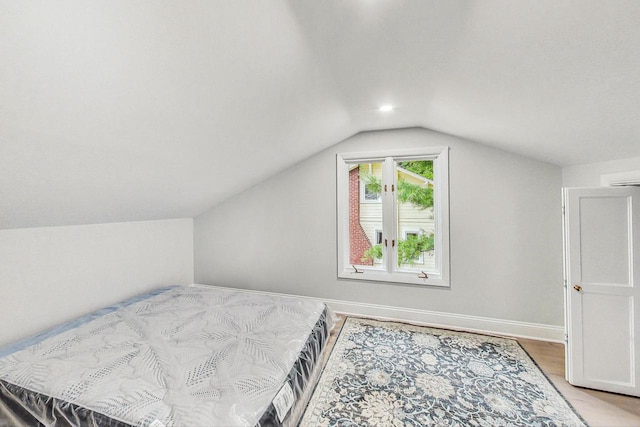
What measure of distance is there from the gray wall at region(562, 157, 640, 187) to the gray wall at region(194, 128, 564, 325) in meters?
0.13

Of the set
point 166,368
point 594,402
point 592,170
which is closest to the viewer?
point 166,368

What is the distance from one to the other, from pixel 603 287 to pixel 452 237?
4.11ft

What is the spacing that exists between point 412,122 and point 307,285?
2.50m

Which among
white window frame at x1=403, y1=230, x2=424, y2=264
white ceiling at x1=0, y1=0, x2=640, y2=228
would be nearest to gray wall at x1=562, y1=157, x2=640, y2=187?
white ceiling at x1=0, y1=0, x2=640, y2=228

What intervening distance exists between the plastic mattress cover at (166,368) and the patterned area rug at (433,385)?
0.35 meters

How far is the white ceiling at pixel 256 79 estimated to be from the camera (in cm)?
103

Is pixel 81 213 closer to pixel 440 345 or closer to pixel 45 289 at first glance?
pixel 45 289

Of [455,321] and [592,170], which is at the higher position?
[592,170]

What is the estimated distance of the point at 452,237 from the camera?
3.02 metres

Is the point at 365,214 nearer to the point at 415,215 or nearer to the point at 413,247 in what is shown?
the point at 415,215

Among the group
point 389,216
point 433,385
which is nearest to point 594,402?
point 433,385

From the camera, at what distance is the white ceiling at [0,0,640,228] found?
1033mm

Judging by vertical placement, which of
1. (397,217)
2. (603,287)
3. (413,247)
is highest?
(397,217)

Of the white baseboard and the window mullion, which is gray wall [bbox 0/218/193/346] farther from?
the window mullion
